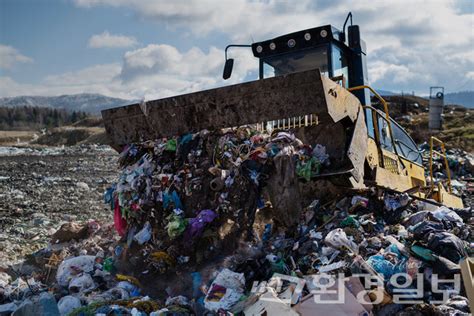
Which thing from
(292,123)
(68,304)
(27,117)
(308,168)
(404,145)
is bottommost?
(68,304)

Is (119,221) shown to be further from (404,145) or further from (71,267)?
(404,145)

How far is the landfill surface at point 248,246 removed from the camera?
420 centimetres

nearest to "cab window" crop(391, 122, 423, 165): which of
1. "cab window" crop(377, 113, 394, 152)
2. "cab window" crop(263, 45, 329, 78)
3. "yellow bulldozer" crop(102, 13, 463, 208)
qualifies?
"yellow bulldozer" crop(102, 13, 463, 208)

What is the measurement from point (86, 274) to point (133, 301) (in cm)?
95

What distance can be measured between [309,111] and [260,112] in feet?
1.47

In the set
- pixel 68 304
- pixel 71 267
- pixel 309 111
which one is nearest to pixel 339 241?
pixel 309 111

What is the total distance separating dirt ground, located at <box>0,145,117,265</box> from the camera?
27.2 ft

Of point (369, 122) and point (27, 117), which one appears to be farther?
point (27, 117)

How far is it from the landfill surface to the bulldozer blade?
0.49 feet

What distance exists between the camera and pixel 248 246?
5.15 metres

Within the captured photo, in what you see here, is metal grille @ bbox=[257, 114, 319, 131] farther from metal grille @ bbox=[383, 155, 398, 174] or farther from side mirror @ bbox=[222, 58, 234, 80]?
metal grille @ bbox=[383, 155, 398, 174]

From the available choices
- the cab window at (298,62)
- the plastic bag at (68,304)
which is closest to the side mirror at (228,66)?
the cab window at (298,62)

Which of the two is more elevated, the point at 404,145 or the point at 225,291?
the point at 404,145

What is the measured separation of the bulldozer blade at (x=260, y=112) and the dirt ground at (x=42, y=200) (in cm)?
258
